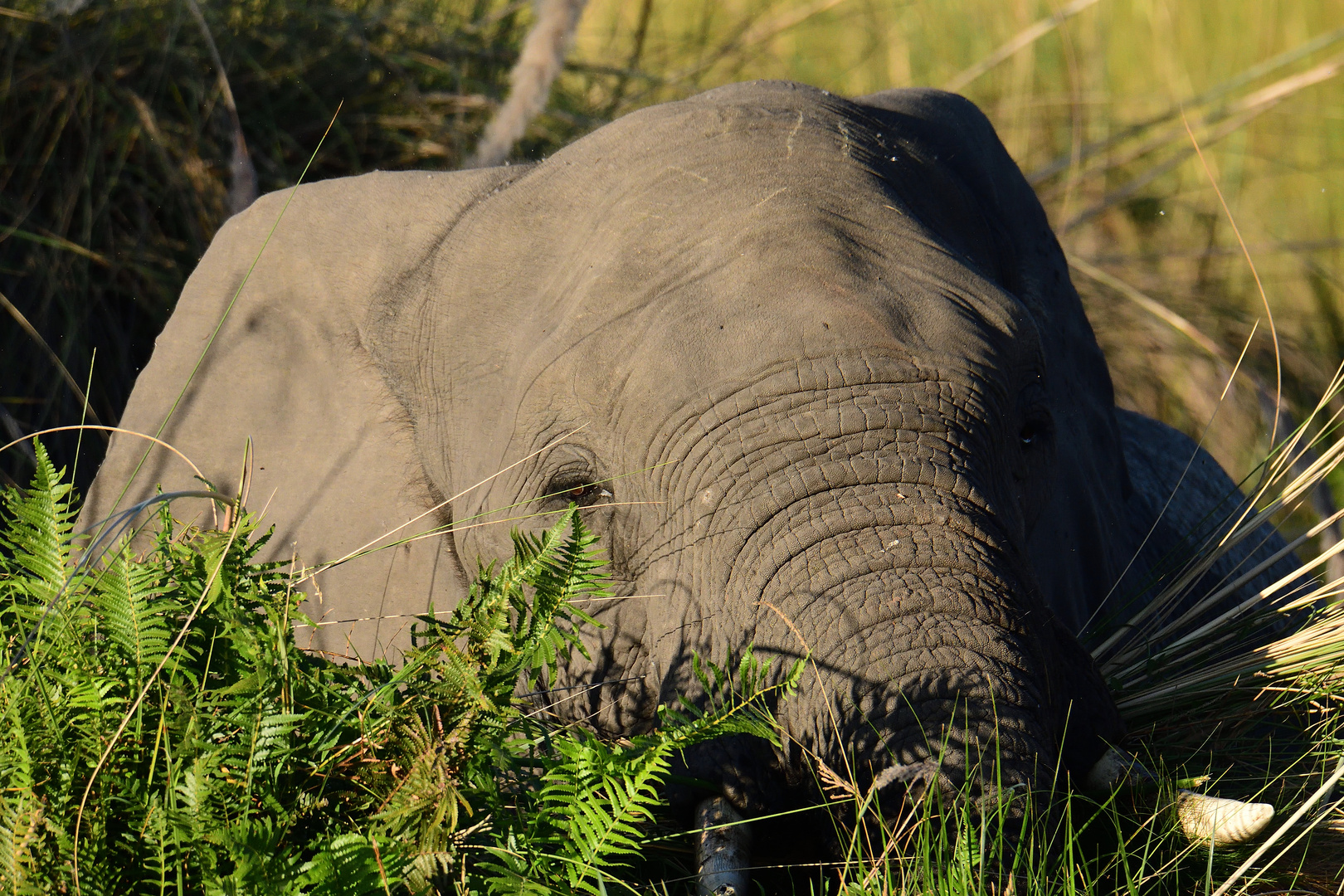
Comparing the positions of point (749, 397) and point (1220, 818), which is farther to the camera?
point (749, 397)

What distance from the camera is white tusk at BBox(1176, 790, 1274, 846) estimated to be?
1936mm

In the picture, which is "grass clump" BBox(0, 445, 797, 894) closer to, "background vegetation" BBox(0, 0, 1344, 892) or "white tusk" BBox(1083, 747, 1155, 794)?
"background vegetation" BBox(0, 0, 1344, 892)

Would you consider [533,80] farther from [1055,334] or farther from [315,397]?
[1055,334]

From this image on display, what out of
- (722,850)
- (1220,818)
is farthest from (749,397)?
(1220,818)

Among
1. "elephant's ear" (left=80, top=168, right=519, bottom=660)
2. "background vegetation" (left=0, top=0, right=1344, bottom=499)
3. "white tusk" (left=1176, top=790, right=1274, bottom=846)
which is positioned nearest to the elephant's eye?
"elephant's ear" (left=80, top=168, right=519, bottom=660)

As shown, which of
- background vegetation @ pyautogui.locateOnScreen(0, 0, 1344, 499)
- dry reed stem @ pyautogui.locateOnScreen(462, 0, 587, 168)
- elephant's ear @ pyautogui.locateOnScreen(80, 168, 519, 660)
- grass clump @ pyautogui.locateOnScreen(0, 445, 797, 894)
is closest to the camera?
grass clump @ pyautogui.locateOnScreen(0, 445, 797, 894)

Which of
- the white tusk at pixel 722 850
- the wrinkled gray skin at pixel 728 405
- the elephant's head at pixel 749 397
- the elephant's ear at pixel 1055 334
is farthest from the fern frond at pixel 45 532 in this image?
the elephant's ear at pixel 1055 334

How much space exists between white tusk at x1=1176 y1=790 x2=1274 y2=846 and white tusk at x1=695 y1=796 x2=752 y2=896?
0.59 m

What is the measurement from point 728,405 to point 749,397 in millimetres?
33

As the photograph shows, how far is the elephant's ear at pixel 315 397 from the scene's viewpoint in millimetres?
2773

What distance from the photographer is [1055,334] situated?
3.07m

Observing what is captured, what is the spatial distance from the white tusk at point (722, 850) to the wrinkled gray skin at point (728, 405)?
0.13 ft

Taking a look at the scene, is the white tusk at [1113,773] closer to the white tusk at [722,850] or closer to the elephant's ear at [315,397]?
the white tusk at [722,850]

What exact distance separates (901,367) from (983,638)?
18.5 inches
